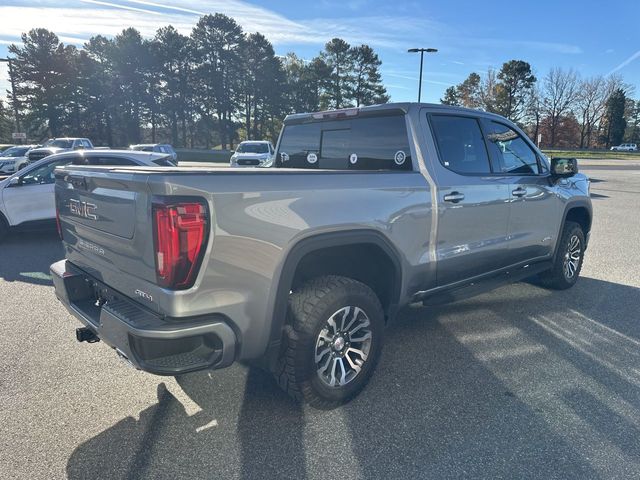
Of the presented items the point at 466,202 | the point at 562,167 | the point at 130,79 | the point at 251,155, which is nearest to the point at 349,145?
the point at 466,202

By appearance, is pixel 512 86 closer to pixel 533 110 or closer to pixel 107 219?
pixel 533 110

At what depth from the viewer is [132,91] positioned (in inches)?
2133

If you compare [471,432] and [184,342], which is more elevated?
[184,342]

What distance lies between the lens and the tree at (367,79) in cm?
5962

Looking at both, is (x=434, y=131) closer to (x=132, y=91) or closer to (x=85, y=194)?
(x=85, y=194)

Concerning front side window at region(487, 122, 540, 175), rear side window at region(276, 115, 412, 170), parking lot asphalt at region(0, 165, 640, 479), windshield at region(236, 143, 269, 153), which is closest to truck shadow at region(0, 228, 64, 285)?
parking lot asphalt at region(0, 165, 640, 479)

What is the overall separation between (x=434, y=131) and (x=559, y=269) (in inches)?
105

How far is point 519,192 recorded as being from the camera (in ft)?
13.8

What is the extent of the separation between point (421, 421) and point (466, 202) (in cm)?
173

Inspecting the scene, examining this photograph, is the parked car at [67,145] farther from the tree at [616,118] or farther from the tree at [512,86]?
the tree at [616,118]

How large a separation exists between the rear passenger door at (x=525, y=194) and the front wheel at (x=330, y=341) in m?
1.97

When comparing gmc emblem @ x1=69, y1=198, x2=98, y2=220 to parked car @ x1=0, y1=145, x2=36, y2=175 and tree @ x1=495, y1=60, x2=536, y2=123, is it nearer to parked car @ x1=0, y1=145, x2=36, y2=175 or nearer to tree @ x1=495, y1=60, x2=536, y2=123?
parked car @ x1=0, y1=145, x2=36, y2=175

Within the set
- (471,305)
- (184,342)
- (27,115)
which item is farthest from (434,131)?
(27,115)

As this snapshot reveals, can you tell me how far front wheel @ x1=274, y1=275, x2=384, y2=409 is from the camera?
268 cm
